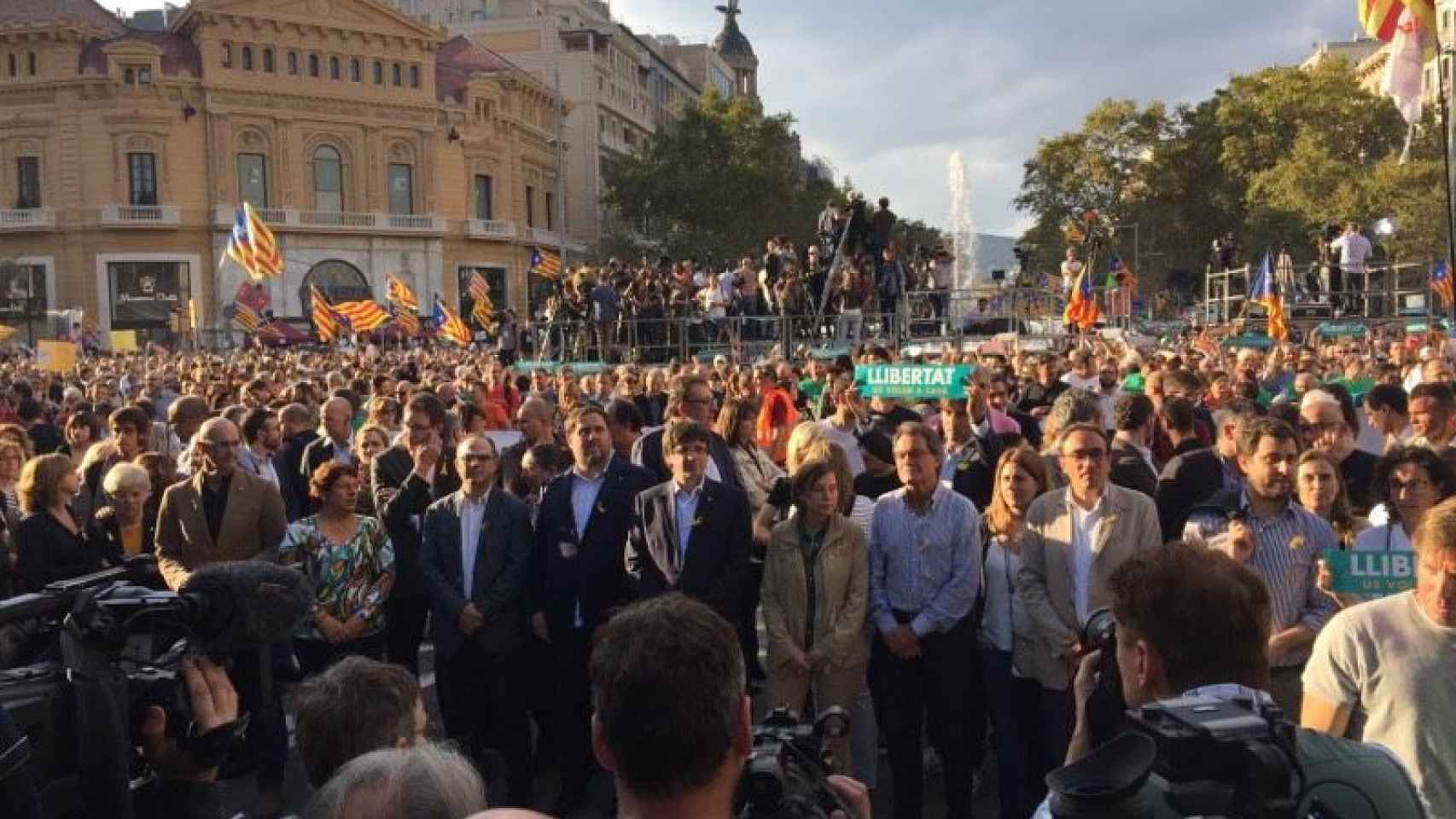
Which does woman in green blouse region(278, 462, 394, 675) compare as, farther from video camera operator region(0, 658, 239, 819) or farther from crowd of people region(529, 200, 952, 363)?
crowd of people region(529, 200, 952, 363)

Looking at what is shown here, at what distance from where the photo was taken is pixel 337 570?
615 cm

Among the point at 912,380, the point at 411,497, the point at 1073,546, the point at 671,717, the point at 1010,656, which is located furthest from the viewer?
the point at 912,380

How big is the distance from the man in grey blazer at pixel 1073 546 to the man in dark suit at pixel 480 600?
8.06ft

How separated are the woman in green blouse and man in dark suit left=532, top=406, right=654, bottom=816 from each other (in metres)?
0.77

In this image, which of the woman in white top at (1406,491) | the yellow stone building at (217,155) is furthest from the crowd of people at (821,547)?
the yellow stone building at (217,155)

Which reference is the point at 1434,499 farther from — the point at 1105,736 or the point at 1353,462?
the point at 1105,736

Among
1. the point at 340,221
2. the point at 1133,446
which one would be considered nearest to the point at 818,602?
the point at 1133,446

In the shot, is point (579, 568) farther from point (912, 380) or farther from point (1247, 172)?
point (1247, 172)

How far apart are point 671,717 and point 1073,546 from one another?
3.66 metres

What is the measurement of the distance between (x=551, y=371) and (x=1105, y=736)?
1624 cm

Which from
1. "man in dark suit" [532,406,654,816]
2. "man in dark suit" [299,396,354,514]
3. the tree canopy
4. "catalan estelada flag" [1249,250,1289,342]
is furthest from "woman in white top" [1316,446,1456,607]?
the tree canopy

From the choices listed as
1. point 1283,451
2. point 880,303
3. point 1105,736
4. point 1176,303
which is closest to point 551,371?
point 880,303

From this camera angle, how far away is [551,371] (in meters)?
18.6

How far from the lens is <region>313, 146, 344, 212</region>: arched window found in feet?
211
